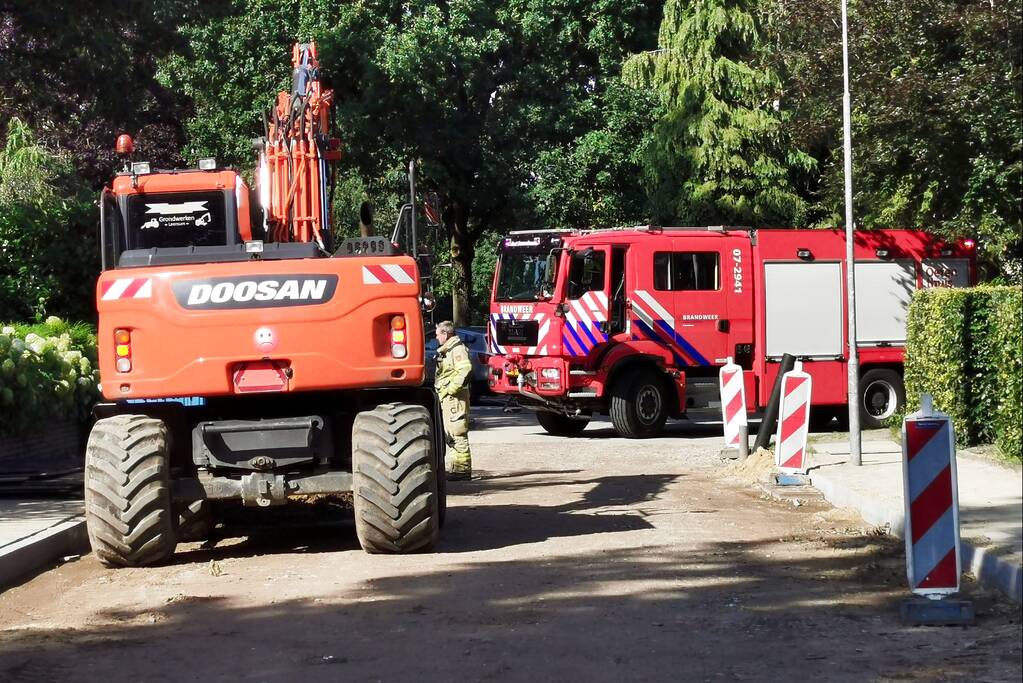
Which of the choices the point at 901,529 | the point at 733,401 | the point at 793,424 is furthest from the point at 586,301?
the point at 901,529

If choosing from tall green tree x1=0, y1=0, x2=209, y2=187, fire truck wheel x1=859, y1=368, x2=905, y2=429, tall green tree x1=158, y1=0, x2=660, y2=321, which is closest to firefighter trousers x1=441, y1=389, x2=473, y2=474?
tall green tree x1=0, y1=0, x2=209, y2=187

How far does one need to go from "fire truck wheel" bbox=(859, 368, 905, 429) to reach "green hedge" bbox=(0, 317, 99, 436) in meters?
11.1

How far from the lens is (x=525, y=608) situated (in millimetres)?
8562

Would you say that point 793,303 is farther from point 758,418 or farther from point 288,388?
point 288,388

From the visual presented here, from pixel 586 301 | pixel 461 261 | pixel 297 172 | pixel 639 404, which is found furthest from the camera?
pixel 461 261

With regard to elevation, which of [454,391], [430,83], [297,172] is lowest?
[454,391]

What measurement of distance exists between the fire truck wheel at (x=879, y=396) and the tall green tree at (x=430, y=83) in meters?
13.0

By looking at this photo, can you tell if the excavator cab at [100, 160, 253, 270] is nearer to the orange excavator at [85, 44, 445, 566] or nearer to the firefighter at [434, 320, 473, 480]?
the orange excavator at [85, 44, 445, 566]

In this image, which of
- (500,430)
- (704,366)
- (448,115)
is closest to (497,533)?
(704,366)

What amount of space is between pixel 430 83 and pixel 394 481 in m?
23.2

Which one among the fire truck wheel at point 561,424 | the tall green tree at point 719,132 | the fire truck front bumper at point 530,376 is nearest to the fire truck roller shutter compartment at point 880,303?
the fire truck wheel at point 561,424

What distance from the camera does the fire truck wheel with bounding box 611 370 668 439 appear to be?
2211cm

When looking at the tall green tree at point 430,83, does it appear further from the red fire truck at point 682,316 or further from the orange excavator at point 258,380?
the orange excavator at point 258,380

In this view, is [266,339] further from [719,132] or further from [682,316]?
[719,132]
